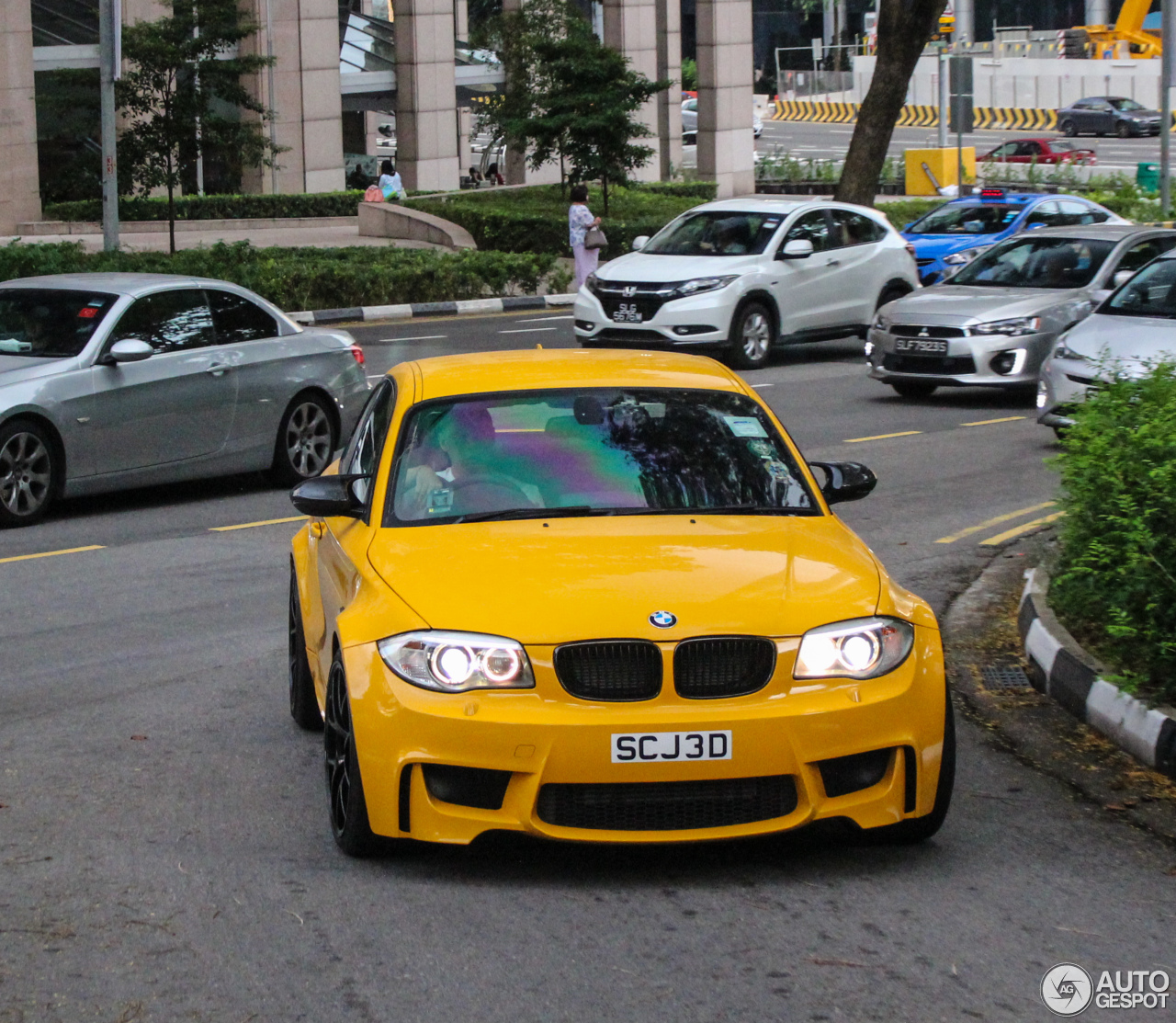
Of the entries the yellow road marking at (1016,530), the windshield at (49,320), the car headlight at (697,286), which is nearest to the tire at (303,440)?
the windshield at (49,320)

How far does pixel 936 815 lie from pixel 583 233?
2298 centimetres

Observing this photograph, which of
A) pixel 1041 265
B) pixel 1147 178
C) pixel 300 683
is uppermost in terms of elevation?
pixel 1147 178

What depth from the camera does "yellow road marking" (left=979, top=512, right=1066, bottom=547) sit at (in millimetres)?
11266

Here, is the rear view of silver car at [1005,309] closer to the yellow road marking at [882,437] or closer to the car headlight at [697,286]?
the yellow road marking at [882,437]

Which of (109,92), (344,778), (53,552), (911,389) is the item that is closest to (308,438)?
(53,552)

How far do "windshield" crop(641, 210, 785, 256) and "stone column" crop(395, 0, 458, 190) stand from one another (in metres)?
26.0

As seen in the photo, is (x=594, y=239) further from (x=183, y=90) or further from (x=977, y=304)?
(x=977, y=304)

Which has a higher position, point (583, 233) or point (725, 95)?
point (725, 95)

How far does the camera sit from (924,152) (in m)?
54.1

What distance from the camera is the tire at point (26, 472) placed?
11703 millimetres

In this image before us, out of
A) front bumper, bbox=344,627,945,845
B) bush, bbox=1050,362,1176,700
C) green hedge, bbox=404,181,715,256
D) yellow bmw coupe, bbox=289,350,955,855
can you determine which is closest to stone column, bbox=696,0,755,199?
green hedge, bbox=404,181,715,256

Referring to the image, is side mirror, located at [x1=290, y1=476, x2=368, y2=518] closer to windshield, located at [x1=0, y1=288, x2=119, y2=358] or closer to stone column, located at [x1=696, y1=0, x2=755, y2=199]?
windshield, located at [x1=0, y1=288, x2=119, y2=358]

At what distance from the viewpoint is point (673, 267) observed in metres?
20.6

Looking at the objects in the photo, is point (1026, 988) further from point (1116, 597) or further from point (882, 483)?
point (882, 483)
